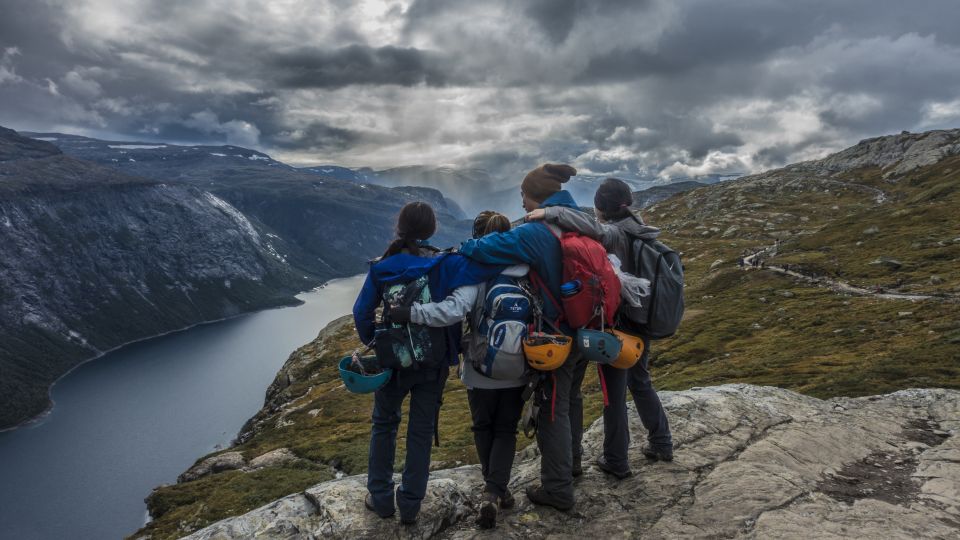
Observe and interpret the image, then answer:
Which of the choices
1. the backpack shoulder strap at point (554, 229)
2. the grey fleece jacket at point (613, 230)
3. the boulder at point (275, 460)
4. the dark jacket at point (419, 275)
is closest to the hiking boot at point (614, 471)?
the grey fleece jacket at point (613, 230)

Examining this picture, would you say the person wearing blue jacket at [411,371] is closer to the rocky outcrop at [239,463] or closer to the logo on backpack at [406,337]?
the logo on backpack at [406,337]

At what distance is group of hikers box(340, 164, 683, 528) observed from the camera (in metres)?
8.43

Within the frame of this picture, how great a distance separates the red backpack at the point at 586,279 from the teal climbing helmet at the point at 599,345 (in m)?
0.35

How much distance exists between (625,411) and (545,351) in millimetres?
3189

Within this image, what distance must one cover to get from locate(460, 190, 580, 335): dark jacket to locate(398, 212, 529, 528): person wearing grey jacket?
10.8 inches

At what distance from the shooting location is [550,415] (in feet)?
29.1

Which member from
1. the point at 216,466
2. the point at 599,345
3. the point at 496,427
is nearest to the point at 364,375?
the point at 496,427

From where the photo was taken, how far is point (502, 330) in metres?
8.30

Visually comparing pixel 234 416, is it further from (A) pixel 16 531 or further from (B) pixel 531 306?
(B) pixel 531 306

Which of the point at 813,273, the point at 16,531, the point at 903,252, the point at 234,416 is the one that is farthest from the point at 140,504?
the point at 903,252

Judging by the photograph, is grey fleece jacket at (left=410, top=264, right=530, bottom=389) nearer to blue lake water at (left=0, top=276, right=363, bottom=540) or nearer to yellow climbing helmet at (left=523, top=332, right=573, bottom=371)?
yellow climbing helmet at (left=523, top=332, right=573, bottom=371)

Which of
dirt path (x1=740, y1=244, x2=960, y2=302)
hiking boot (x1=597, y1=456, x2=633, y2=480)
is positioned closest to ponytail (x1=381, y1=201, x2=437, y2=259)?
hiking boot (x1=597, y1=456, x2=633, y2=480)

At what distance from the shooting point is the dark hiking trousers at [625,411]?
33.3 ft

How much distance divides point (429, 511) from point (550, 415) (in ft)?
10.3
